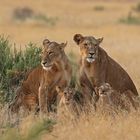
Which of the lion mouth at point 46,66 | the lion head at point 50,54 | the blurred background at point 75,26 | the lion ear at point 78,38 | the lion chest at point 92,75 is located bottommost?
the lion chest at point 92,75

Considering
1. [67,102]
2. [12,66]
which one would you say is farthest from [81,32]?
[67,102]

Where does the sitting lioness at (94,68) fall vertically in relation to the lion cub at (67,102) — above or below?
above

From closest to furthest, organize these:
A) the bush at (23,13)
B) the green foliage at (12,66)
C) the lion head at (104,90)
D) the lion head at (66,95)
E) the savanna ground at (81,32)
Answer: the savanna ground at (81,32) → the lion head at (104,90) → the lion head at (66,95) → the green foliage at (12,66) → the bush at (23,13)

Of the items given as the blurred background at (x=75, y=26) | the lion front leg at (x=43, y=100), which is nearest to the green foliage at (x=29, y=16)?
the blurred background at (x=75, y=26)

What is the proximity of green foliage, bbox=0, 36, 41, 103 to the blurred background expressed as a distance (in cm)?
206

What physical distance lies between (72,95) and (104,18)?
37.0 metres

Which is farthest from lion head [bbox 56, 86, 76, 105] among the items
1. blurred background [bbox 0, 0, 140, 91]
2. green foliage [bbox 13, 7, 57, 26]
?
green foliage [bbox 13, 7, 57, 26]

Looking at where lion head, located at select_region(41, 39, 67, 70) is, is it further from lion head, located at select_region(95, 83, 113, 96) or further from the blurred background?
the blurred background

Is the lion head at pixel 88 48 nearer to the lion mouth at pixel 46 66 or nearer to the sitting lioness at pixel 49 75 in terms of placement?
the sitting lioness at pixel 49 75

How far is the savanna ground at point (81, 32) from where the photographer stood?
10781 millimetres

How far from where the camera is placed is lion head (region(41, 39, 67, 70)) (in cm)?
1285

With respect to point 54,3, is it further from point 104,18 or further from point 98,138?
point 98,138

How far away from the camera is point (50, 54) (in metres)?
13.0

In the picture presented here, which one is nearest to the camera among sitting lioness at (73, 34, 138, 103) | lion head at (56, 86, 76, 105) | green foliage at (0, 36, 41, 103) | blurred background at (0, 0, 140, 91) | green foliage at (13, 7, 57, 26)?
lion head at (56, 86, 76, 105)
